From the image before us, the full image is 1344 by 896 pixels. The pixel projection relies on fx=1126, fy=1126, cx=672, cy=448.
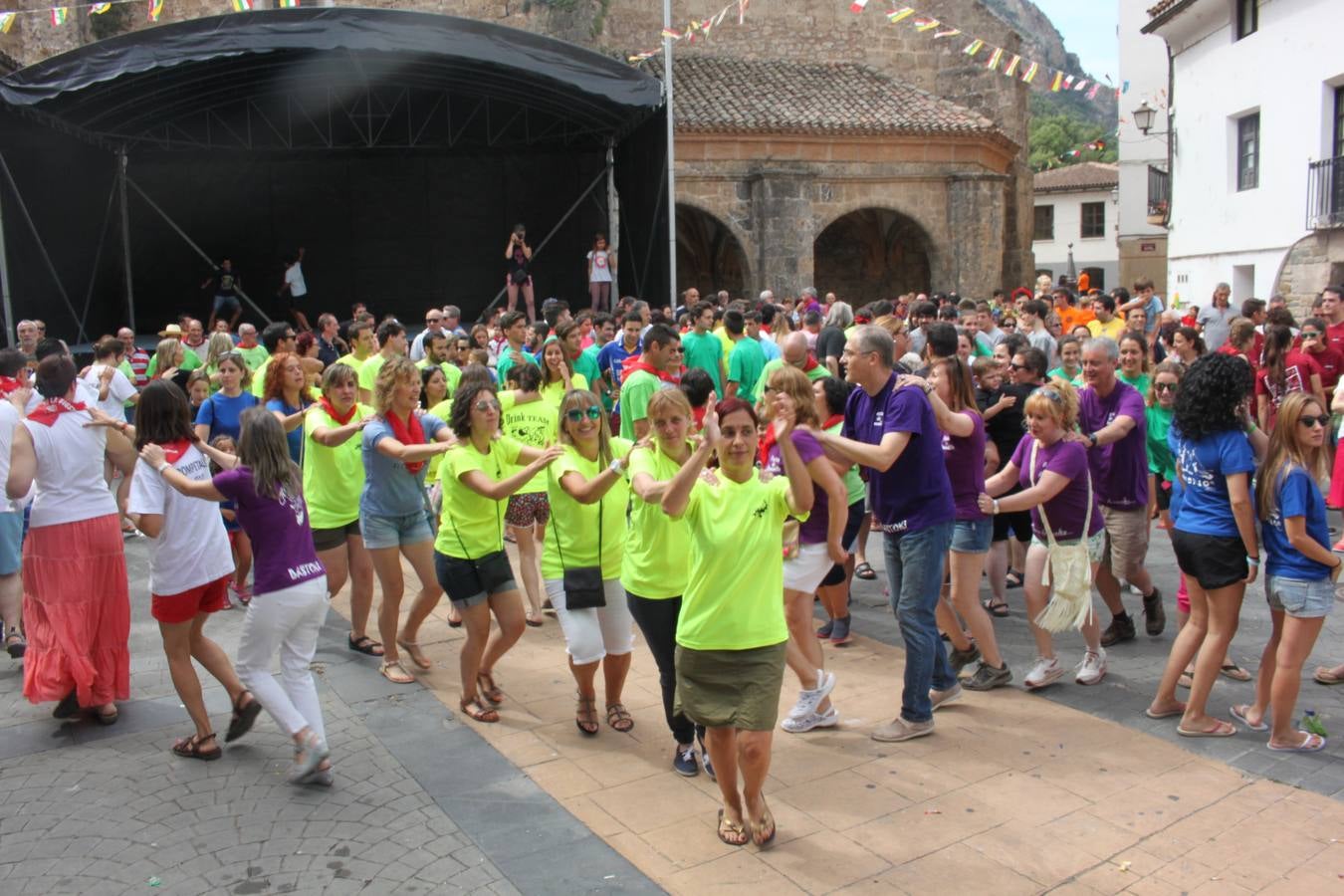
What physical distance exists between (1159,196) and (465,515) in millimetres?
28364

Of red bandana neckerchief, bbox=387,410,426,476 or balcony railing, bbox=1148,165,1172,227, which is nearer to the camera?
red bandana neckerchief, bbox=387,410,426,476

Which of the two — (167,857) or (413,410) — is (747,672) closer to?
(167,857)

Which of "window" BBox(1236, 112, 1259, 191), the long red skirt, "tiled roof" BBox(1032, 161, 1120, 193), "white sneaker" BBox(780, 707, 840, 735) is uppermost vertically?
"tiled roof" BBox(1032, 161, 1120, 193)

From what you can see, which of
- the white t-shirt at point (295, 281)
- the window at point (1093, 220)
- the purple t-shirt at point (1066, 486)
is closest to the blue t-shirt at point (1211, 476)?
the purple t-shirt at point (1066, 486)

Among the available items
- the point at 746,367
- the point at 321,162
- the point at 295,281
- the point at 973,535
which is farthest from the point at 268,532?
the point at 321,162

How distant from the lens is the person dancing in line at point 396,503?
566cm

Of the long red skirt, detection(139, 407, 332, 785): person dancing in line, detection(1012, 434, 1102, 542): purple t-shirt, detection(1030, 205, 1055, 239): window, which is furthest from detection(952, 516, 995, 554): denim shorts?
detection(1030, 205, 1055, 239): window

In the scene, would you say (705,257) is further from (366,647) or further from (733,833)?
(733,833)

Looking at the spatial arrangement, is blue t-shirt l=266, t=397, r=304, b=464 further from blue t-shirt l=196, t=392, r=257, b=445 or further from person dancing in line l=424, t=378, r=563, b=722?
person dancing in line l=424, t=378, r=563, b=722

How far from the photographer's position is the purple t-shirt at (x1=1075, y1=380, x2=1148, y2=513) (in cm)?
617

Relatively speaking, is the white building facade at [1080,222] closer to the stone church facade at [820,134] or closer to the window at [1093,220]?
the window at [1093,220]

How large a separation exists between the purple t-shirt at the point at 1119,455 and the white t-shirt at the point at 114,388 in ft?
23.8

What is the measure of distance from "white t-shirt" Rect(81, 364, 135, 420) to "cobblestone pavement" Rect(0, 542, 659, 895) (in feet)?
12.7

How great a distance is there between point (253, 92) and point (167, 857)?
1514 centimetres
